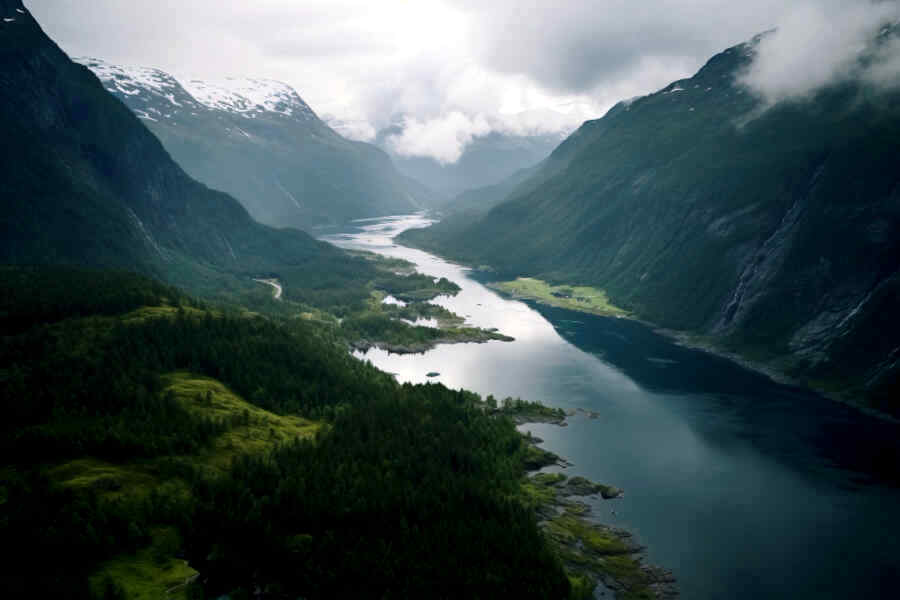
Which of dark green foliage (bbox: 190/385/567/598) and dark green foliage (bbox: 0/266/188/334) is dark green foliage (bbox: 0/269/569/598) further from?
dark green foliage (bbox: 0/266/188/334)

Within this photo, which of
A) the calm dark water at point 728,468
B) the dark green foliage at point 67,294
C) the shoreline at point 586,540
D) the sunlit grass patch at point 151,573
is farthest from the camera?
the dark green foliage at point 67,294

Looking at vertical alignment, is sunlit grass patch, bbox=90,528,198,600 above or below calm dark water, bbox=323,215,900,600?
below

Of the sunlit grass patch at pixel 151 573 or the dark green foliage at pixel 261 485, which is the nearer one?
the sunlit grass patch at pixel 151 573

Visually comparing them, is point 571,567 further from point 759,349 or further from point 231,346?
point 759,349

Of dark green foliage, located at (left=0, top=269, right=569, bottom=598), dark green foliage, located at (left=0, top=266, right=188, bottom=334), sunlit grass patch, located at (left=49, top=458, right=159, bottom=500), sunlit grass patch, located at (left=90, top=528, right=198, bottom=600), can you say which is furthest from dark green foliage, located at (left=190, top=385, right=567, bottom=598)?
dark green foliage, located at (left=0, top=266, right=188, bottom=334)

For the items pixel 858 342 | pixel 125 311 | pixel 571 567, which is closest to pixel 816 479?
pixel 571 567

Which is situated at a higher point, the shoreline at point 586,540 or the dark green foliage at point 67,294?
the dark green foliage at point 67,294

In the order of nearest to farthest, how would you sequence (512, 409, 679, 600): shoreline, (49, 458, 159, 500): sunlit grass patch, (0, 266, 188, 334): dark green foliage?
(512, 409, 679, 600): shoreline, (49, 458, 159, 500): sunlit grass patch, (0, 266, 188, 334): dark green foliage

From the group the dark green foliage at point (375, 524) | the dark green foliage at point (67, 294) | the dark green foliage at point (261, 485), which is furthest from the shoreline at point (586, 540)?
the dark green foliage at point (67, 294)

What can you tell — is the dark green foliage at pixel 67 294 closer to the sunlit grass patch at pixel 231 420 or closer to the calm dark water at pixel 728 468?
A: the sunlit grass patch at pixel 231 420
